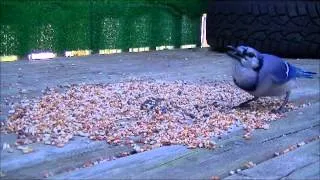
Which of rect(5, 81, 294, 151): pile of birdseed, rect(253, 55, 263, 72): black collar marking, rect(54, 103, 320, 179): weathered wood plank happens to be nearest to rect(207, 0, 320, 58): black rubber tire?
rect(5, 81, 294, 151): pile of birdseed

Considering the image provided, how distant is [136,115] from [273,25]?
301 cm

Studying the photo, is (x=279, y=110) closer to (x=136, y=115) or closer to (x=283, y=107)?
(x=283, y=107)

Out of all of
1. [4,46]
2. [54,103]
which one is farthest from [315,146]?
[4,46]

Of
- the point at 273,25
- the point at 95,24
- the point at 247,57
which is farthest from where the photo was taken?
the point at 273,25

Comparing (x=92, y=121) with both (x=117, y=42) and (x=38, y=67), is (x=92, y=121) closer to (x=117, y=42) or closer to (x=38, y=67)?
(x=38, y=67)

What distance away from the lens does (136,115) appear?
2383 millimetres

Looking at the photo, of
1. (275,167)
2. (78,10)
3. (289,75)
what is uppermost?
(78,10)

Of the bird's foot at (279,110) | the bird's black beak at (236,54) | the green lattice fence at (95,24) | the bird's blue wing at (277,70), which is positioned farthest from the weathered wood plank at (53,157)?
the green lattice fence at (95,24)

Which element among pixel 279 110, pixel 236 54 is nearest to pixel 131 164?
pixel 236 54

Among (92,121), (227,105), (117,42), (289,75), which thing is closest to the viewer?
(92,121)

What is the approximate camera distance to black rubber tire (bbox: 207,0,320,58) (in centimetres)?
500

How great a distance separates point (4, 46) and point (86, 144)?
247 centimetres

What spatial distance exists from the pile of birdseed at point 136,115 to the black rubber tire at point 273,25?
2101mm

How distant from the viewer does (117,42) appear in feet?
16.7
